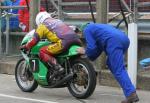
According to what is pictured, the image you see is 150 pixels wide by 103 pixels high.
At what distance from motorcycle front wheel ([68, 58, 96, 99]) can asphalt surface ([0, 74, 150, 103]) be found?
0.44ft

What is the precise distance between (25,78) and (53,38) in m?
1.32

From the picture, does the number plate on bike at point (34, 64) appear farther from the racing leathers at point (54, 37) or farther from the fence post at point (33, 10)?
the fence post at point (33, 10)

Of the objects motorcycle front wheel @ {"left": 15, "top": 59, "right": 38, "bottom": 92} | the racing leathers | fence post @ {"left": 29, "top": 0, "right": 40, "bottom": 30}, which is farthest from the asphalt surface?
fence post @ {"left": 29, "top": 0, "right": 40, "bottom": 30}

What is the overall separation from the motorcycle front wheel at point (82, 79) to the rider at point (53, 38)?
306mm

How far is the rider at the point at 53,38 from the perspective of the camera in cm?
932

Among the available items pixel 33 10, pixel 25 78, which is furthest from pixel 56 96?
pixel 33 10

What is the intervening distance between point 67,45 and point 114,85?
1.81 metres

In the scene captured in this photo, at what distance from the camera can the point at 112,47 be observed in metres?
8.58

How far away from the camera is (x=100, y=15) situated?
1109cm

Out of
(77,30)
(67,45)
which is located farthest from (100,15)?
(67,45)

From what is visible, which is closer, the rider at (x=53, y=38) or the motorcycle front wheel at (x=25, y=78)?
the rider at (x=53, y=38)

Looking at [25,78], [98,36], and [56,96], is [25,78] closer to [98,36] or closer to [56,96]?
[56,96]

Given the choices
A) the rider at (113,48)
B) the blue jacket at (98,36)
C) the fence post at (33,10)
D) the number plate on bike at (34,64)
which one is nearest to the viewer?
the rider at (113,48)

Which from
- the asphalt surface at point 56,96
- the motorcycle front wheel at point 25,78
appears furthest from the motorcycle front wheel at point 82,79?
the motorcycle front wheel at point 25,78
